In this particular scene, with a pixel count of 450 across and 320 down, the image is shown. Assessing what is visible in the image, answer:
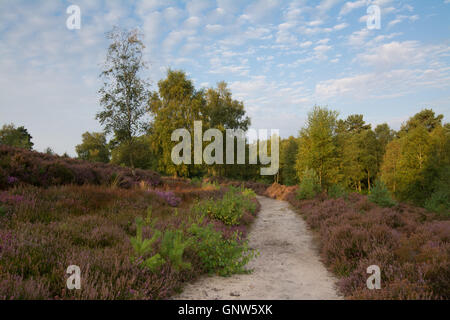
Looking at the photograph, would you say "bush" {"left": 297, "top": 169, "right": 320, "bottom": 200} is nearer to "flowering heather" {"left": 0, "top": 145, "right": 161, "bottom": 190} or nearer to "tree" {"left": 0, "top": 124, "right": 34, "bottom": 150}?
"flowering heather" {"left": 0, "top": 145, "right": 161, "bottom": 190}

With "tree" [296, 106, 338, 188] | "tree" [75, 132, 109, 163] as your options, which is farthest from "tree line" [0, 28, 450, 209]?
"tree" [75, 132, 109, 163]

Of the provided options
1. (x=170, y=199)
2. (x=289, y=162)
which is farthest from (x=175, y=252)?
(x=289, y=162)

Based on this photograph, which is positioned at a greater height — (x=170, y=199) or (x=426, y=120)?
(x=426, y=120)

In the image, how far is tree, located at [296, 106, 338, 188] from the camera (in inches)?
794

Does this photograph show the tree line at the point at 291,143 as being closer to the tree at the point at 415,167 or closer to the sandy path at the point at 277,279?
the tree at the point at 415,167

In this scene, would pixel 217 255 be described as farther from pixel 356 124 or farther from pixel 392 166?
pixel 356 124

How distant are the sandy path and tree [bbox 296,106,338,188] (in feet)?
44.1

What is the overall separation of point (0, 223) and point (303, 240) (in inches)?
323

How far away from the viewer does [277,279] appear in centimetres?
479

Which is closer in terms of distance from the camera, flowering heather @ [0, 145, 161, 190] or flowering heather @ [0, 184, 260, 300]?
flowering heather @ [0, 184, 260, 300]

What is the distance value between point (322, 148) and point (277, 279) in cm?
1743

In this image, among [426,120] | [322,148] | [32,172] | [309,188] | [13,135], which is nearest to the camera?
[32,172]
